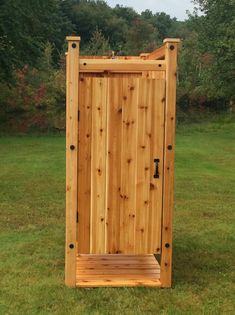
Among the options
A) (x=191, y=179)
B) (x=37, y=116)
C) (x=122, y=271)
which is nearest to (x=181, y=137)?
(x=37, y=116)

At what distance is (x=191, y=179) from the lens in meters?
11.8

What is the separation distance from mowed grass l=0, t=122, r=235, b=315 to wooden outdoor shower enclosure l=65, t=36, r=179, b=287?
1.07 feet

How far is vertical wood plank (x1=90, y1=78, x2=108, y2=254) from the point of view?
4.98 meters

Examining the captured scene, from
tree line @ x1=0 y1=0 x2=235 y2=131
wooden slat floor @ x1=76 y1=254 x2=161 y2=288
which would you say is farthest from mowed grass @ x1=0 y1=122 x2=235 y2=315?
tree line @ x1=0 y1=0 x2=235 y2=131

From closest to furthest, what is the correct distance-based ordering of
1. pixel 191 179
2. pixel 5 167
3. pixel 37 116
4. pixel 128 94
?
pixel 128 94 → pixel 191 179 → pixel 5 167 → pixel 37 116

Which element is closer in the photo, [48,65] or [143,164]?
[143,164]

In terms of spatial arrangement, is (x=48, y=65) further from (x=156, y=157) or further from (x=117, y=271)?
(x=156, y=157)

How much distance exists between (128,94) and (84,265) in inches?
85.0

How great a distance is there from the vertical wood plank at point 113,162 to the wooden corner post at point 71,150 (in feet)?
1.13

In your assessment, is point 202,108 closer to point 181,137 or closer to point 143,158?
point 181,137

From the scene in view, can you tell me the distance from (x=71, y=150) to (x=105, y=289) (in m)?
1.46

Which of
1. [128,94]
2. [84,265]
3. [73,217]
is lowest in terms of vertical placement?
[84,265]

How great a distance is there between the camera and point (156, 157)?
5105 mm

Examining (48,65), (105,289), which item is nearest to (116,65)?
(105,289)
